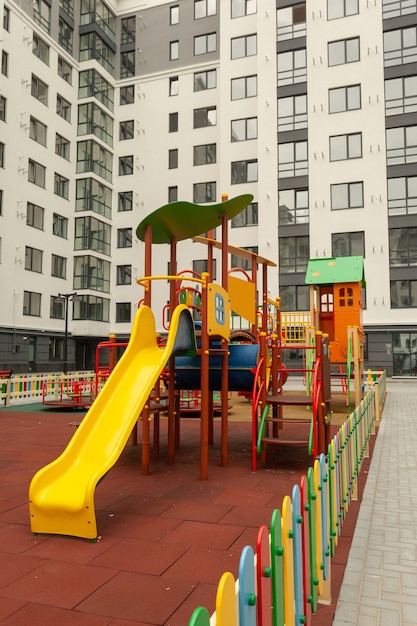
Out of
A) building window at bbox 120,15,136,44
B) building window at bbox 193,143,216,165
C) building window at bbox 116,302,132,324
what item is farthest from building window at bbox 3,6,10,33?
building window at bbox 116,302,132,324

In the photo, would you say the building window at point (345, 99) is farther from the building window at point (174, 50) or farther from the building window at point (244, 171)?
the building window at point (174, 50)

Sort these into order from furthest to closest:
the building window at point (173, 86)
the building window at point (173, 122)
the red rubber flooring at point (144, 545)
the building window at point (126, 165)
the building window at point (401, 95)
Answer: the building window at point (126, 165), the building window at point (173, 86), the building window at point (173, 122), the building window at point (401, 95), the red rubber flooring at point (144, 545)

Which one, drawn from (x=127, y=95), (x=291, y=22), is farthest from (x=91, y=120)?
(x=291, y=22)

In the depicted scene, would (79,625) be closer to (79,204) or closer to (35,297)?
(35,297)

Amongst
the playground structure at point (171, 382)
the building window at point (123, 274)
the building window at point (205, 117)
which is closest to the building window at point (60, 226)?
the building window at point (123, 274)

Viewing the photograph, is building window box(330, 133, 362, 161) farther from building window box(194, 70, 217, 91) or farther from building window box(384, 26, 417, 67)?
building window box(194, 70, 217, 91)

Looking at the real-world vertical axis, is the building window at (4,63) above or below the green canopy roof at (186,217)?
above

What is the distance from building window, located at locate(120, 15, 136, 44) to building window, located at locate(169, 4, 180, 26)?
3.25 m

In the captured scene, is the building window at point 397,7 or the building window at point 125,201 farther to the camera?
the building window at point 125,201

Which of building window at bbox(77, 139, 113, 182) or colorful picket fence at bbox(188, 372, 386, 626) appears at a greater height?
building window at bbox(77, 139, 113, 182)

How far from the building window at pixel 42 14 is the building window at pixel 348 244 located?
2383cm

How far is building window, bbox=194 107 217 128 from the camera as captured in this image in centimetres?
3584

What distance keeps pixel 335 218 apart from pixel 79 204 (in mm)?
18233

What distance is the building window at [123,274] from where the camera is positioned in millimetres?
37500
